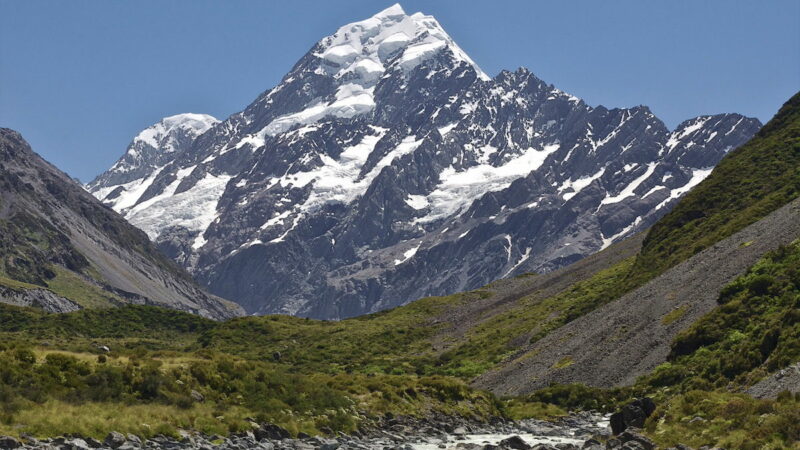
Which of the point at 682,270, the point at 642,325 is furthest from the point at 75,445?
the point at 682,270

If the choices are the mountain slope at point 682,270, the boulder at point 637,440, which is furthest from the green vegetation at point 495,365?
the boulder at point 637,440

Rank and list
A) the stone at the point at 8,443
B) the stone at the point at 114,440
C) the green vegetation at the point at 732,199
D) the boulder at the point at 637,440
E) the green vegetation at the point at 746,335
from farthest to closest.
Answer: the green vegetation at the point at 732,199
the green vegetation at the point at 746,335
the boulder at the point at 637,440
the stone at the point at 114,440
the stone at the point at 8,443

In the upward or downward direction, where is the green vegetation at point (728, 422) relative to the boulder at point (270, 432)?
downward

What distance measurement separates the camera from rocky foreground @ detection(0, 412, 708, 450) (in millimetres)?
39209

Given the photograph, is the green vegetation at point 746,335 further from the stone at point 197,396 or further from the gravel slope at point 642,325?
the stone at point 197,396

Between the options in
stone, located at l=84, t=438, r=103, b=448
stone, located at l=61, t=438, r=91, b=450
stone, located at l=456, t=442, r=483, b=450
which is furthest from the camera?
stone, located at l=456, t=442, r=483, b=450

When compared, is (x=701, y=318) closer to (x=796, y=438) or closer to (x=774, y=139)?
(x=796, y=438)

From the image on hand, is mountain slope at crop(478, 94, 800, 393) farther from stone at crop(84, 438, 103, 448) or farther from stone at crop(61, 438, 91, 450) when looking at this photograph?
stone at crop(61, 438, 91, 450)

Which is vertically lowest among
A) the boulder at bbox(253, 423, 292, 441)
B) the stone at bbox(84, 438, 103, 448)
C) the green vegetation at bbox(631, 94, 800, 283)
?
the boulder at bbox(253, 423, 292, 441)

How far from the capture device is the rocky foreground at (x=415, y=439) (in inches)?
1544

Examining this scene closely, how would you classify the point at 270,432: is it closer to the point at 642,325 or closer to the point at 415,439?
the point at 415,439

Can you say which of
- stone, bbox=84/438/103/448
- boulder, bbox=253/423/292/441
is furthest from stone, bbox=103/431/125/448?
boulder, bbox=253/423/292/441

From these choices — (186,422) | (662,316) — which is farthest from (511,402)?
(186,422)

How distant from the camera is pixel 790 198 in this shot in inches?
4272
